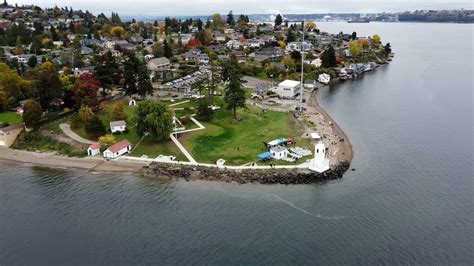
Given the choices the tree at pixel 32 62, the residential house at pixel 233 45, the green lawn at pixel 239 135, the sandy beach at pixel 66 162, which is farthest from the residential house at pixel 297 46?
the sandy beach at pixel 66 162

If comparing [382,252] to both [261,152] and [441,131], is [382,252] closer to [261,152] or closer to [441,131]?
[261,152]

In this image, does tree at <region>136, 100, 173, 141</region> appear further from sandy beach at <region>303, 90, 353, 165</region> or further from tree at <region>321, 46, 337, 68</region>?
tree at <region>321, 46, 337, 68</region>

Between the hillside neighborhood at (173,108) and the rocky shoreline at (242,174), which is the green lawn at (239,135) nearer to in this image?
the hillside neighborhood at (173,108)

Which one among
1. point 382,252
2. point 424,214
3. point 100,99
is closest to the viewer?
point 382,252

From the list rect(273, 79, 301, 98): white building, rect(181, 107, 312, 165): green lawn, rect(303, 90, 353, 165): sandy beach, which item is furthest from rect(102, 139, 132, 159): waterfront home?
rect(273, 79, 301, 98): white building

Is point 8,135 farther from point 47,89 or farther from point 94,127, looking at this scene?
point 94,127

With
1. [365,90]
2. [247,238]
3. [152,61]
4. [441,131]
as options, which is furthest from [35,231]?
Answer: [365,90]

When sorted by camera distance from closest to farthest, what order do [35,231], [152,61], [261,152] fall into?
[35,231] → [261,152] → [152,61]
